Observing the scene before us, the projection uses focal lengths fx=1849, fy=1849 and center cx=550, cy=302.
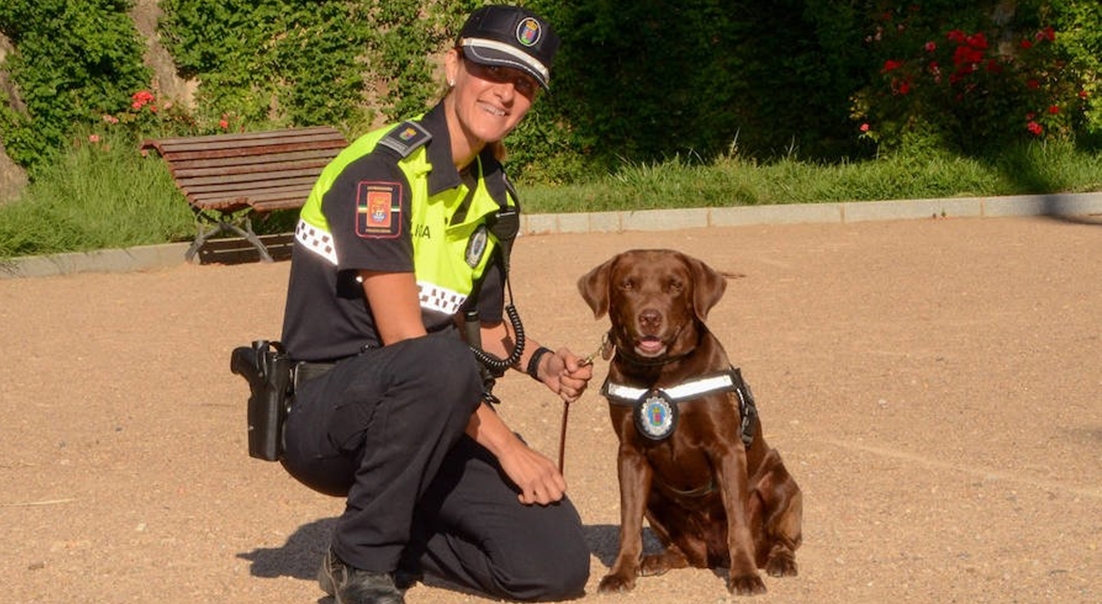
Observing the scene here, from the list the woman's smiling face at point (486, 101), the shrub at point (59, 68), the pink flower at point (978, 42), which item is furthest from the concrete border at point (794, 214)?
the woman's smiling face at point (486, 101)

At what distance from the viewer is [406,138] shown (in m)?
4.85

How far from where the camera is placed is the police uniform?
4605 mm

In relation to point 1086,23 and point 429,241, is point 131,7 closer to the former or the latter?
point 1086,23

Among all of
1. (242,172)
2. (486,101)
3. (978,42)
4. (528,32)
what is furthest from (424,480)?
(978,42)

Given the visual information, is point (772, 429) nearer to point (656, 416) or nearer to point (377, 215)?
point (656, 416)

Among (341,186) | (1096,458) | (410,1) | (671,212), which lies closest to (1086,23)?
(671,212)

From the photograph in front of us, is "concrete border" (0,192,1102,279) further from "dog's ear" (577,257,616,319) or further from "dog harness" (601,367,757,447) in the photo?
"dog harness" (601,367,757,447)

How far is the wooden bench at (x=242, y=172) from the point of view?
13969 millimetres

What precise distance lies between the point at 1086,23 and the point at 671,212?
4.47m

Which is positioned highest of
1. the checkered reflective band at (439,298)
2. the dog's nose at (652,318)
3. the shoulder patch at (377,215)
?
the shoulder patch at (377,215)

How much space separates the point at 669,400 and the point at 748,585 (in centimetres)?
53

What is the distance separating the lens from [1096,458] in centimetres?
642

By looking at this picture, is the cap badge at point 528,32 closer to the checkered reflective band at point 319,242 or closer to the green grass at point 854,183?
the checkered reflective band at point 319,242

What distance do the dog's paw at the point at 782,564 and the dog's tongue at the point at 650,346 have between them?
69 cm
